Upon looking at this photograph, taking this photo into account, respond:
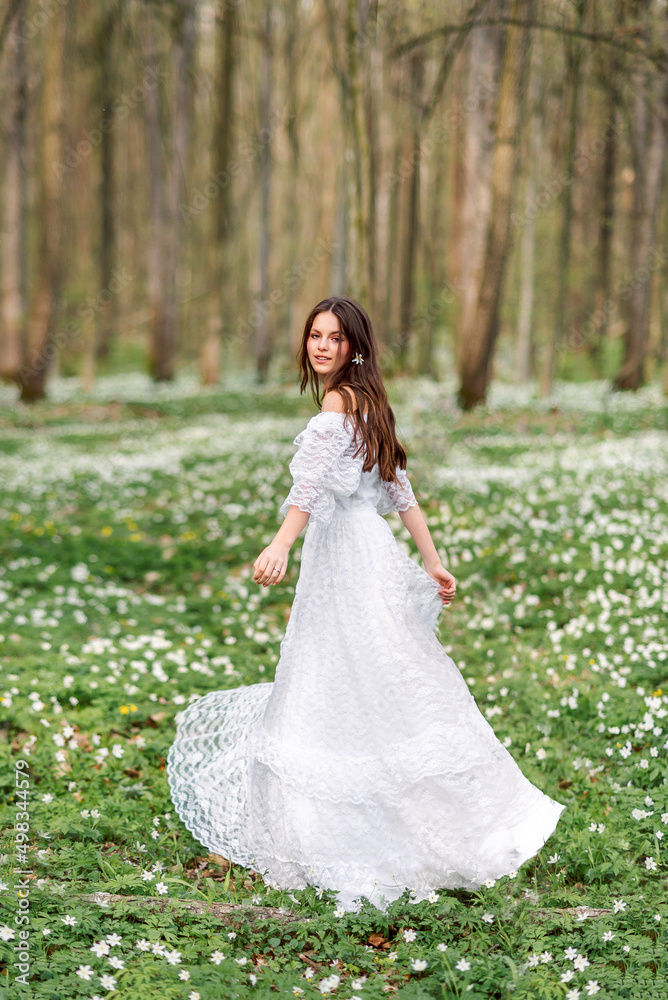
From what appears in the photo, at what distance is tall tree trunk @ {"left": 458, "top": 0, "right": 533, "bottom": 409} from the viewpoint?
12148mm

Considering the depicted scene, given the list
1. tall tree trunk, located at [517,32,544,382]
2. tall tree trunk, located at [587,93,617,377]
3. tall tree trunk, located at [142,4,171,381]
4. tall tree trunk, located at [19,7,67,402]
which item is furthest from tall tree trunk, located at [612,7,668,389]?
tall tree trunk, located at [142,4,171,381]

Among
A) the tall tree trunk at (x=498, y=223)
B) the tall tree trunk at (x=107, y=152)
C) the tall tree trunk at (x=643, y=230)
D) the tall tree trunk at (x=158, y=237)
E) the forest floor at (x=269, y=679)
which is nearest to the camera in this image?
the forest floor at (x=269, y=679)

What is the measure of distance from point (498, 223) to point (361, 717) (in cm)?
1119

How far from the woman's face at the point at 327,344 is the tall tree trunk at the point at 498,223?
1010cm

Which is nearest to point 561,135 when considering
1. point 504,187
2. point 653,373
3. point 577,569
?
point 653,373

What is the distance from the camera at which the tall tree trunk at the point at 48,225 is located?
15.8 meters

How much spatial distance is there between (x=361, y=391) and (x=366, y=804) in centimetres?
171

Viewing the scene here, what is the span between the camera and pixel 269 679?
205 inches

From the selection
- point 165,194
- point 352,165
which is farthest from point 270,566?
point 165,194

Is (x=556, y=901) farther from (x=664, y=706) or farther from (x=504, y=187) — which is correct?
(x=504, y=187)

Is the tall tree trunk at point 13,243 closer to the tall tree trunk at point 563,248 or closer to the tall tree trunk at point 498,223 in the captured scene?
the tall tree trunk at point 498,223

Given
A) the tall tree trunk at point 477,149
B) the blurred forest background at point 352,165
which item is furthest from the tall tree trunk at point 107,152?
the tall tree trunk at point 477,149

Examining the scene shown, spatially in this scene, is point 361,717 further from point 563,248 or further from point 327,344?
point 563,248

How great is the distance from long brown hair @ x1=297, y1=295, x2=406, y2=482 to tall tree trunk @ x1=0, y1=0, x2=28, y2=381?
1770 cm
